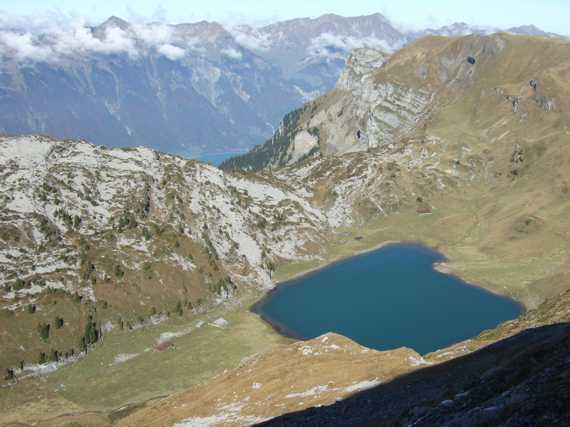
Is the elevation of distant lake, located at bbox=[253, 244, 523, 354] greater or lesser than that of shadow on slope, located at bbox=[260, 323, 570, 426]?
lesser

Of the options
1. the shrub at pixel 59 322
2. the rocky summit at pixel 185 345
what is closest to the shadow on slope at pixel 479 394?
the rocky summit at pixel 185 345

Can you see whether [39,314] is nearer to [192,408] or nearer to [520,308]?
[192,408]

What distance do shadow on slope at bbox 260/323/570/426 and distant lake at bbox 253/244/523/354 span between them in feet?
227

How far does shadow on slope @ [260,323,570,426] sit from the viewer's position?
38281 millimetres

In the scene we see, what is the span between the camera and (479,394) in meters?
50.2

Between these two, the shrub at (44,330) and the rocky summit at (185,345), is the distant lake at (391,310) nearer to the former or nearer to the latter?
the rocky summit at (185,345)

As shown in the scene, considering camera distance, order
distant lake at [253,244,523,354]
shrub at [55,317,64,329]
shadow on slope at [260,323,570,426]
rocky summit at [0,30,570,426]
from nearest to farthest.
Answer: shadow on slope at [260,323,570,426] < rocky summit at [0,30,570,426] < shrub at [55,317,64,329] < distant lake at [253,244,523,354]

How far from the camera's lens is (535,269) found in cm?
19012

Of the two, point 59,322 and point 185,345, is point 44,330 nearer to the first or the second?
point 59,322

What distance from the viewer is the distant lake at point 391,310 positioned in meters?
151

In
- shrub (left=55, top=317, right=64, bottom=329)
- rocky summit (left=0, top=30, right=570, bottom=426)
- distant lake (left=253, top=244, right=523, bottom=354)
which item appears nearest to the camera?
rocky summit (left=0, top=30, right=570, bottom=426)

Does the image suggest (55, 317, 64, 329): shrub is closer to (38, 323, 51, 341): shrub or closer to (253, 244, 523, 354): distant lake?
(38, 323, 51, 341): shrub

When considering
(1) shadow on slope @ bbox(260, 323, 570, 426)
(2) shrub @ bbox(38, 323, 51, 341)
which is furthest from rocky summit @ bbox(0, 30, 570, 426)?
(2) shrub @ bbox(38, 323, 51, 341)

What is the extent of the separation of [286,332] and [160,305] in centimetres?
3776
